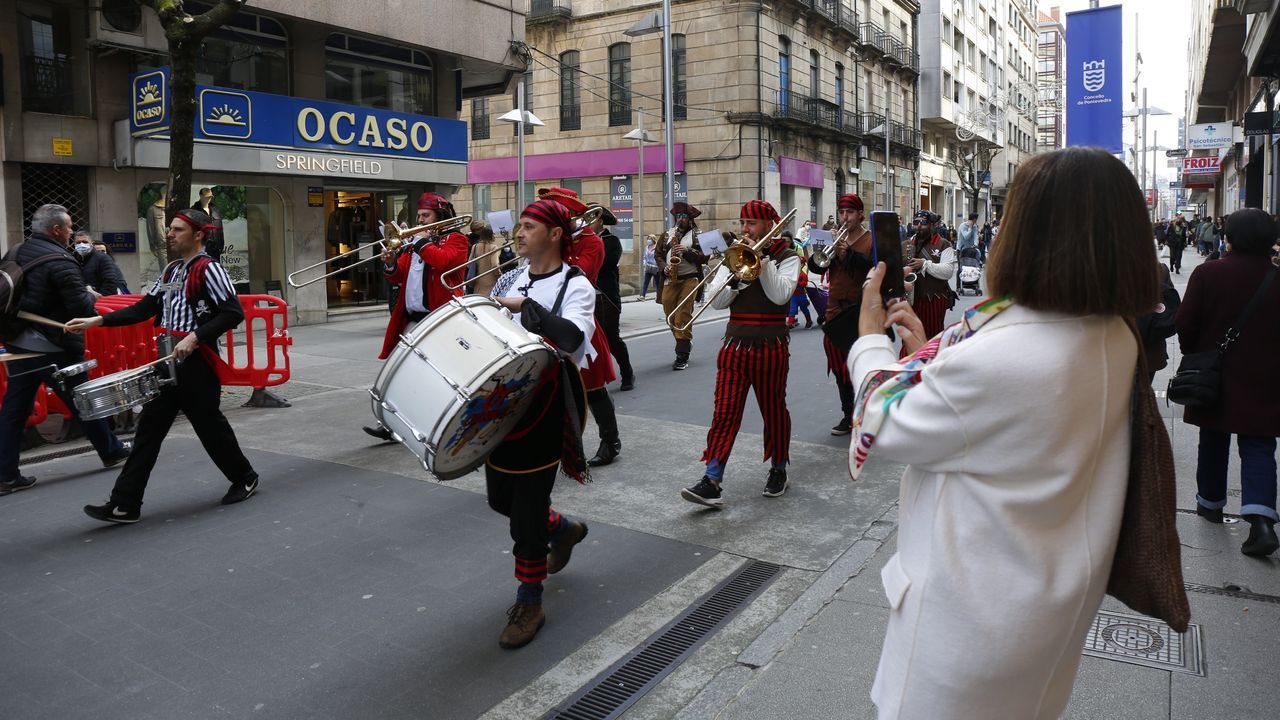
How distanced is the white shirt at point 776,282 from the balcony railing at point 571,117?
27566mm

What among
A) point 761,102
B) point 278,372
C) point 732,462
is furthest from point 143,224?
point 761,102

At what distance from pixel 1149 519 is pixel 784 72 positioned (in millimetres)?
33024

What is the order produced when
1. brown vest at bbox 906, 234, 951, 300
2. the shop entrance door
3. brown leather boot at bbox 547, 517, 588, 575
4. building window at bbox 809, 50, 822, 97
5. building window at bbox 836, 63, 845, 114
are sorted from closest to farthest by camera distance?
brown leather boot at bbox 547, 517, 588, 575, brown vest at bbox 906, 234, 951, 300, the shop entrance door, building window at bbox 809, 50, 822, 97, building window at bbox 836, 63, 845, 114

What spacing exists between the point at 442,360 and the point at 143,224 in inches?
537

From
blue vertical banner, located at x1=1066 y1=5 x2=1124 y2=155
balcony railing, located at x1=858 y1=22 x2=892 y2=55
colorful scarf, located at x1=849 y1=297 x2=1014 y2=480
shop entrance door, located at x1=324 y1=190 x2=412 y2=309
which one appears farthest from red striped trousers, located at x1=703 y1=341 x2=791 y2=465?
balcony railing, located at x1=858 y1=22 x2=892 y2=55

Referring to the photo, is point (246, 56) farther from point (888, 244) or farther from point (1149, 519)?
point (1149, 519)

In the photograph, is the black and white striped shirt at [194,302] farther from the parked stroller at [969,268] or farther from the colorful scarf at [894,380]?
the parked stroller at [969,268]

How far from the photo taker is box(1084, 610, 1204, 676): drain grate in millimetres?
3789

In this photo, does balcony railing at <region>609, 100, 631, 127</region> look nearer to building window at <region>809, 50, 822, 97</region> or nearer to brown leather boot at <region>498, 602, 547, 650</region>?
building window at <region>809, 50, 822, 97</region>

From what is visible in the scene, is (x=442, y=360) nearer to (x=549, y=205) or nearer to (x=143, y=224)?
(x=549, y=205)

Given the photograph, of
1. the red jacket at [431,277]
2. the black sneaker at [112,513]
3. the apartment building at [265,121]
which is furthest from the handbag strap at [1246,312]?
the apartment building at [265,121]

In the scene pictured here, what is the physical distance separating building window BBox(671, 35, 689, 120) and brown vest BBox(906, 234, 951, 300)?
21888 millimetres

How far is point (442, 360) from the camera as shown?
376 centimetres

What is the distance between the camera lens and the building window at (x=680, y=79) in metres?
31.3
